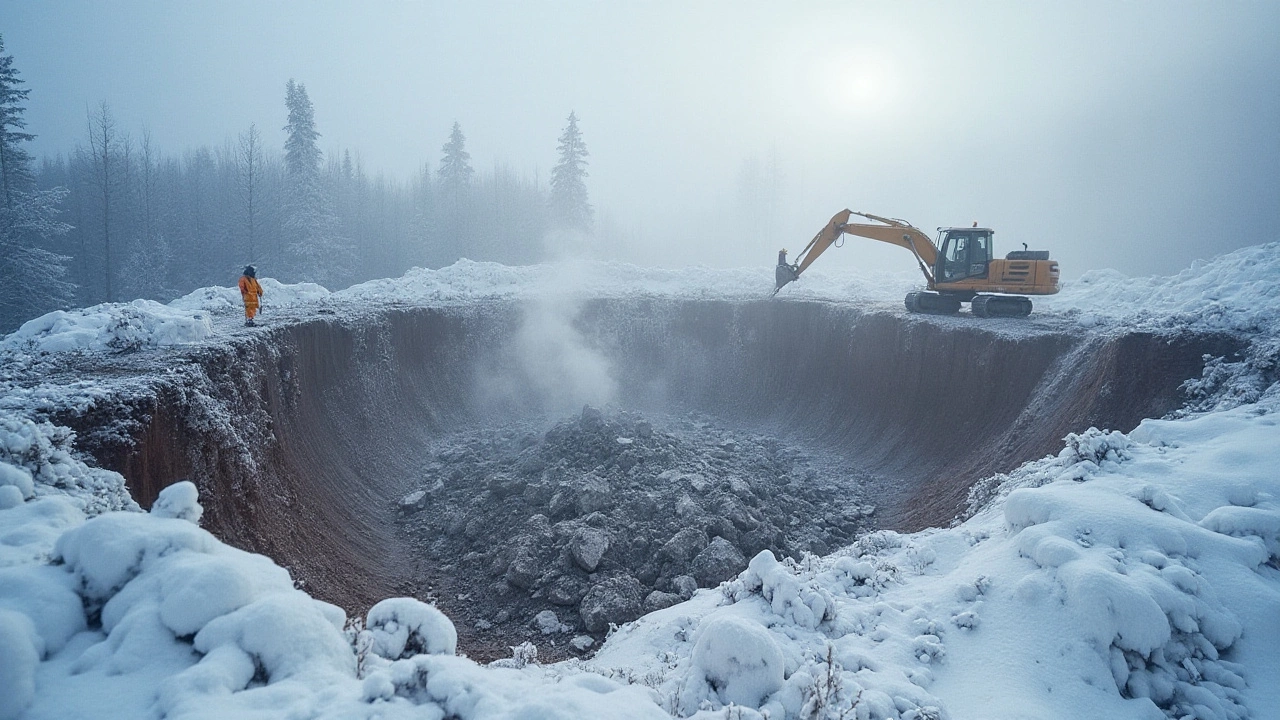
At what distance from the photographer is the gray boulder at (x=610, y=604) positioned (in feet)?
29.5

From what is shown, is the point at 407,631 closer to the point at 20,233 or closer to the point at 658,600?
the point at 658,600

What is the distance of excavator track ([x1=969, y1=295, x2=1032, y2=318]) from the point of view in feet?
54.3

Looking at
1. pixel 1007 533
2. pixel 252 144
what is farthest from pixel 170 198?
pixel 1007 533

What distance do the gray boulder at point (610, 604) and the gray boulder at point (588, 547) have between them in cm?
Answer: 50

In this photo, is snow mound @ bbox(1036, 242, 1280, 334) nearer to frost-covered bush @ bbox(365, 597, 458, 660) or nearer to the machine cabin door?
the machine cabin door

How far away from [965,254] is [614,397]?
12771 millimetres

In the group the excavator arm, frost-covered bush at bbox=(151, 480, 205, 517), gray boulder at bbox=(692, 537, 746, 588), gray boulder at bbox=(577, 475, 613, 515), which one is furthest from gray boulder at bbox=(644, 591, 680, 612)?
the excavator arm

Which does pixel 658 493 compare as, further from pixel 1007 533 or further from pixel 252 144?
pixel 252 144

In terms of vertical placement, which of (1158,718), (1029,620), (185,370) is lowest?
Answer: (1158,718)

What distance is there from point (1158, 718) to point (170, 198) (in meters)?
78.7

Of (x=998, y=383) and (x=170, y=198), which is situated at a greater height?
(x=170, y=198)

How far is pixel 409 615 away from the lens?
4129 mm

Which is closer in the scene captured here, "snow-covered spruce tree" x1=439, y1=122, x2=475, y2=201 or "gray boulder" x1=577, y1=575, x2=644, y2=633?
"gray boulder" x1=577, y1=575, x2=644, y2=633

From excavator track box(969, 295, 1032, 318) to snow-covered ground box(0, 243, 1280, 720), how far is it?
8992 millimetres
